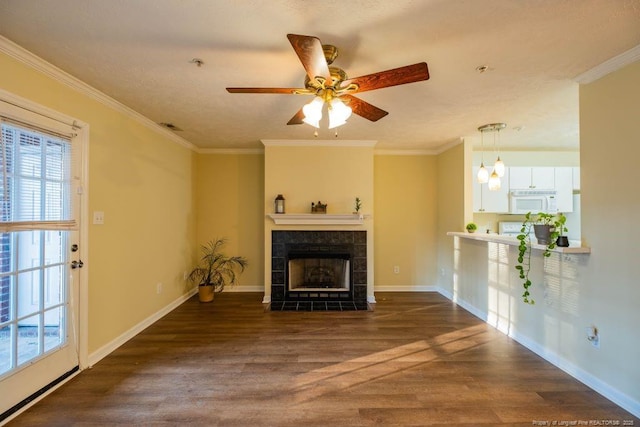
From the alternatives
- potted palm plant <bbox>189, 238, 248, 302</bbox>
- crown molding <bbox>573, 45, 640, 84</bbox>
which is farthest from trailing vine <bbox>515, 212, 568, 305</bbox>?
potted palm plant <bbox>189, 238, 248, 302</bbox>

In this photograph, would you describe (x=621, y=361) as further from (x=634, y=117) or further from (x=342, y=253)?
(x=342, y=253)

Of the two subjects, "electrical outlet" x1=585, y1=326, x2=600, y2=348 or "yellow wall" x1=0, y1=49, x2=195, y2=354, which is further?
"yellow wall" x1=0, y1=49, x2=195, y2=354

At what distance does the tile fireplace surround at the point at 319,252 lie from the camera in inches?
158

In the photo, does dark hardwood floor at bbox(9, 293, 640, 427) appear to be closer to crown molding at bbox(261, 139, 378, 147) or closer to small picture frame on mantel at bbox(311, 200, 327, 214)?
small picture frame on mantel at bbox(311, 200, 327, 214)

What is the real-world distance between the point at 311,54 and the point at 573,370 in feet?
10.2

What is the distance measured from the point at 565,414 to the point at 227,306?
11.9 feet

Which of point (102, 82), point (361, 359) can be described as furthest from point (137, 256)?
point (361, 359)

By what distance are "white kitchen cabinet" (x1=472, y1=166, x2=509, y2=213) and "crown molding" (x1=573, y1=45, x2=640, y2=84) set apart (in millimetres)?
2070

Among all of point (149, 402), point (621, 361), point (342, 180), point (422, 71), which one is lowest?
point (149, 402)

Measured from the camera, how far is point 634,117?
1.84 metres

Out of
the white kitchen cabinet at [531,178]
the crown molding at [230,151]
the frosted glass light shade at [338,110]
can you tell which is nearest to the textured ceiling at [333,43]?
the frosted glass light shade at [338,110]

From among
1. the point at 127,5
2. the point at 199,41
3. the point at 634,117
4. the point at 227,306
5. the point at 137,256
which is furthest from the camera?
the point at 227,306

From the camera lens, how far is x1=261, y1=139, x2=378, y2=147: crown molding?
4035 mm

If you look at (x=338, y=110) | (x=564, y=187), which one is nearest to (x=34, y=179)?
(x=338, y=110)
